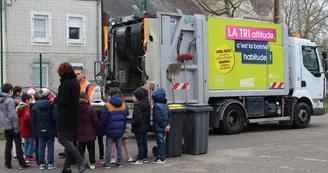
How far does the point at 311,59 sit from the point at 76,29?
1350cm

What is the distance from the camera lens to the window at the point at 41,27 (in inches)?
858

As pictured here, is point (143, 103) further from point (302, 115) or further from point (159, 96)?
point (302, 115)

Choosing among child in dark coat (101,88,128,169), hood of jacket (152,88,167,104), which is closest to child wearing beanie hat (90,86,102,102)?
child in dark coat (101,88,128,169)

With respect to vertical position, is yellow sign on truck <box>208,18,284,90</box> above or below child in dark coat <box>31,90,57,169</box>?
above

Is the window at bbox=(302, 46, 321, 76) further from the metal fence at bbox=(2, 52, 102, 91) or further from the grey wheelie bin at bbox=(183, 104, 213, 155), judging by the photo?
the metal fence at bbox=(2, 52, 102, 91)

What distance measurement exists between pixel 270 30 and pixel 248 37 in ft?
3.11

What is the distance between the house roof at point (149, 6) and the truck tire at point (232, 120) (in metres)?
15.6

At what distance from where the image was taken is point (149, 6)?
2902 centimetres

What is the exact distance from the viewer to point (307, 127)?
13.9 m

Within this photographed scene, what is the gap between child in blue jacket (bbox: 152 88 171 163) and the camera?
7.96 m

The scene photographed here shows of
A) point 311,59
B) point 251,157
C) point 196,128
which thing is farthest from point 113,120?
point 311,59

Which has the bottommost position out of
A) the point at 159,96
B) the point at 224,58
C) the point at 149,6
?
the point at 159,96

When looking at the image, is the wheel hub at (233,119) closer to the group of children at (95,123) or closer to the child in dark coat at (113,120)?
the group of children at (95,123)

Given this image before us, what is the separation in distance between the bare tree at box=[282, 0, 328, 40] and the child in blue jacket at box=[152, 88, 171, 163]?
25.9 m
